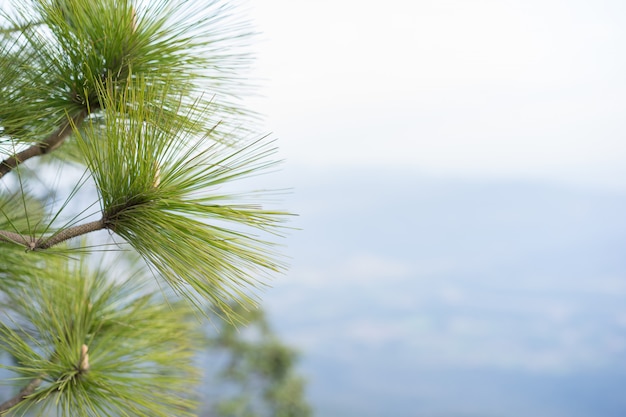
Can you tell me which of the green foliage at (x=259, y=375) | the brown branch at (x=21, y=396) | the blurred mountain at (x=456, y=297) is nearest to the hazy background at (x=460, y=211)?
the blurred mountain at (x=456, y=297)

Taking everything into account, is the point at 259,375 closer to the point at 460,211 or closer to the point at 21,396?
the point at 21,396

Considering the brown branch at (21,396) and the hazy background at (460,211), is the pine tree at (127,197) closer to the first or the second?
the brown branch at (21,396)

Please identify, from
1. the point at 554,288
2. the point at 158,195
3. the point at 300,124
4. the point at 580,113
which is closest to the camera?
the point at 158,195

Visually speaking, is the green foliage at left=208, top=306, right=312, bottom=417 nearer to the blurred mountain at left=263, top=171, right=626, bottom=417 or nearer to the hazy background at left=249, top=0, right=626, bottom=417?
the hazy background at left=249, top=0, right=626, bottom=417

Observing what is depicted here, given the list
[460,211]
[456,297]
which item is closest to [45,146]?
[456,297]

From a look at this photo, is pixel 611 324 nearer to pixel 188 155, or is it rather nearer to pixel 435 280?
pixel 435 280

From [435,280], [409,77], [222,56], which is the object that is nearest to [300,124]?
[409,77]
